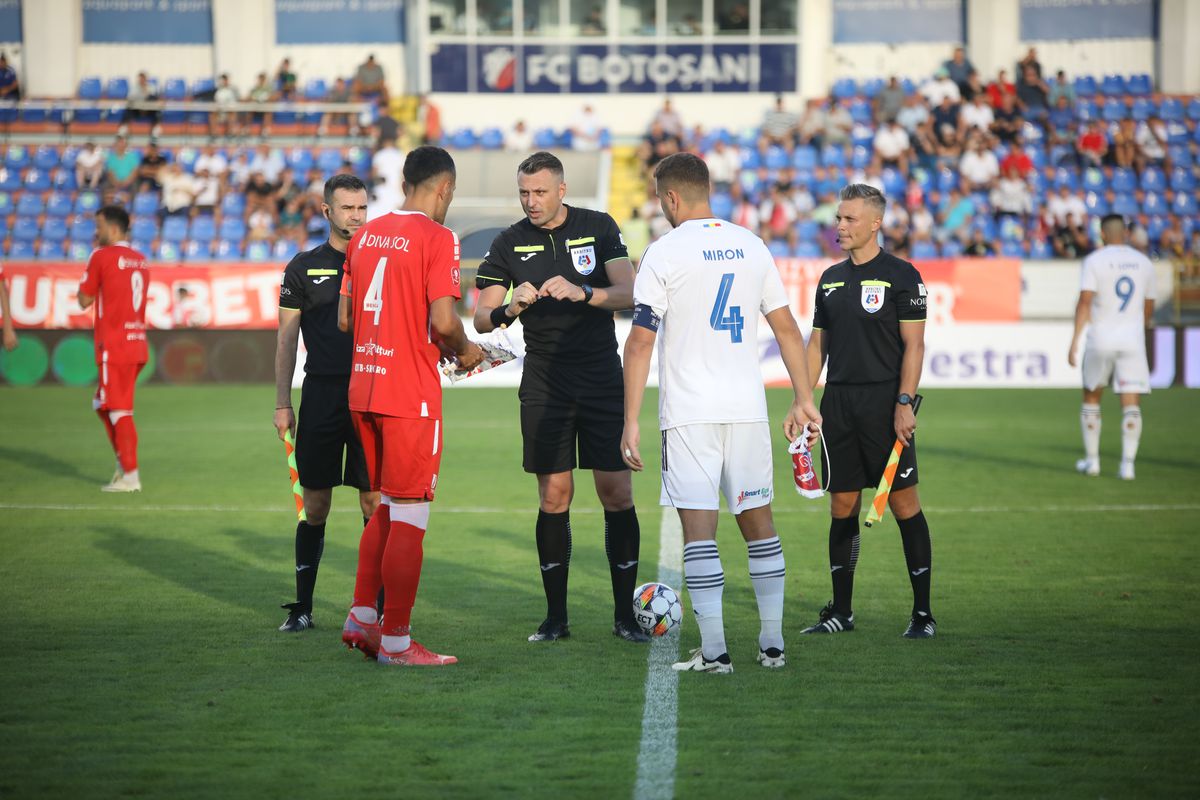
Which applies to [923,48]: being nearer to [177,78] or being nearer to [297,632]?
[177,78]

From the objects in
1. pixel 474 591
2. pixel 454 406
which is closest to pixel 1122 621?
pixel 474 591

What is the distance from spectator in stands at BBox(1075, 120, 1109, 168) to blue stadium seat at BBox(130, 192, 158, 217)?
65.7ft

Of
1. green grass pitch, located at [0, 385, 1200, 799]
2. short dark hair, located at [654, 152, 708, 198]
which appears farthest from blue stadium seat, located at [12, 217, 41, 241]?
short dark hair, located at [654, 152, 708, 198]

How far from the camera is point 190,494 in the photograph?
1117 centimetres

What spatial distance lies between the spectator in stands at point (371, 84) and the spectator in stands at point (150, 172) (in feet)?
15.9

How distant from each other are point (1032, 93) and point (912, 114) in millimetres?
3052

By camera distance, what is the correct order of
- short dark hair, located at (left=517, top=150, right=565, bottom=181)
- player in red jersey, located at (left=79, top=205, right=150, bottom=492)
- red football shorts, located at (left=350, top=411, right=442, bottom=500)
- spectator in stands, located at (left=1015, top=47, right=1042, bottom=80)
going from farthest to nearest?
spectator in stands, located at (left=1015, top=47, right=1042, bottom=80) < player in red jersey, located at (left=79, top=205, right=150, bottom=492) < short dark hair, located at (left=517, top=150, right=565, bottom=181) < red football shorts, located at (left=350, top=411, right=442, bottom=500)

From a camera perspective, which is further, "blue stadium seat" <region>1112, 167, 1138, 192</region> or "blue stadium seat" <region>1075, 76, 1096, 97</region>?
"blue stadium seat" <region>1075, 76, 1096, 97</region>

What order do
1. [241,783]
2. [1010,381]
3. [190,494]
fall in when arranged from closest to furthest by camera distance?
[241,783]
[190,494]
[1010,381]

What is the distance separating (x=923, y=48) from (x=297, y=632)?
28.4m

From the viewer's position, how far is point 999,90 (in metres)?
29.4

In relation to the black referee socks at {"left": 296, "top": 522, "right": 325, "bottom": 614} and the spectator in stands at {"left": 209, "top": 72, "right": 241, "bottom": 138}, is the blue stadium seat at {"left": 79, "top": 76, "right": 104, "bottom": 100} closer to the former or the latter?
the spectator in stands at {"left": 209, "top": 72, "right": 241, "bottom": 138}

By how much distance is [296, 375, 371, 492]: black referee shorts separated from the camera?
21.8 feet

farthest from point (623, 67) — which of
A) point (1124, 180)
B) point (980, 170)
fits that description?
point (1124, 180)
